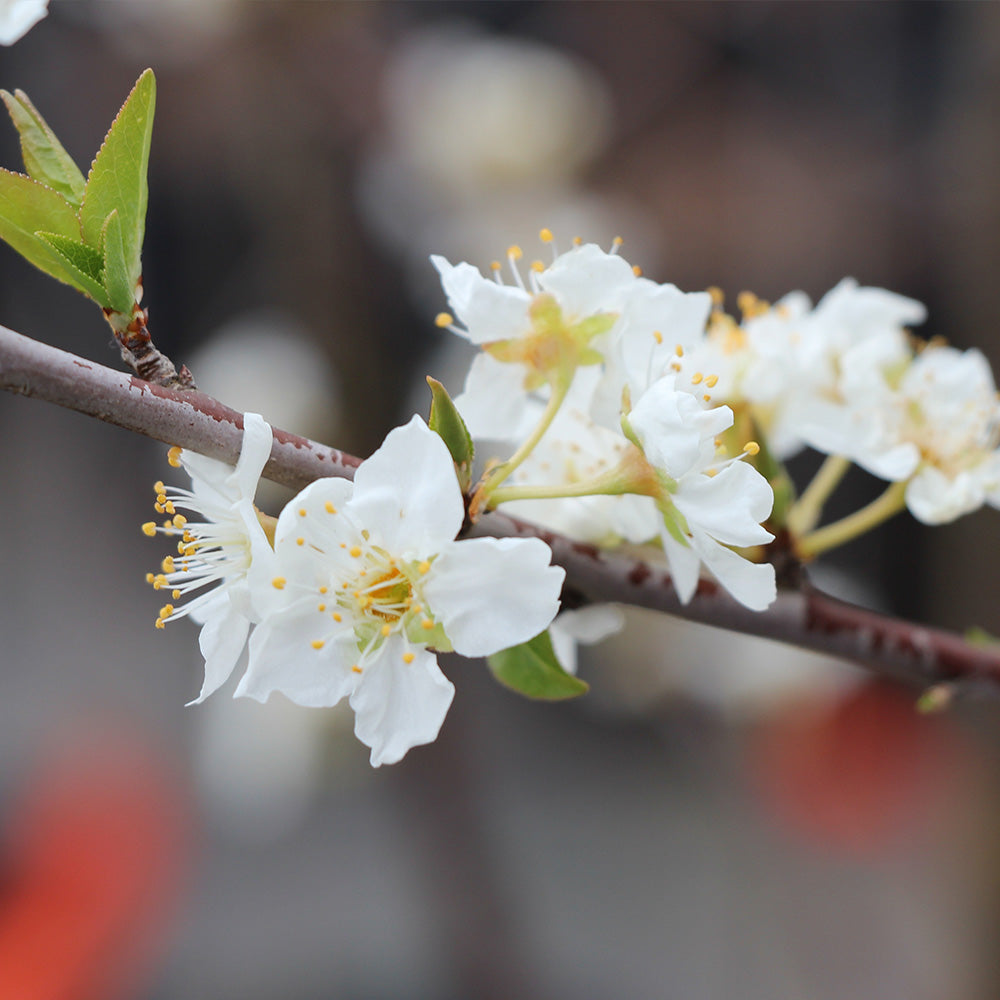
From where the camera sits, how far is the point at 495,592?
33 cm

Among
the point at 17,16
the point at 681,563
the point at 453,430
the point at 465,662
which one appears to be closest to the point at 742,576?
the point at 681,563

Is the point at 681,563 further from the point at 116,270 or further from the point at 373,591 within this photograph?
the point at 116,270

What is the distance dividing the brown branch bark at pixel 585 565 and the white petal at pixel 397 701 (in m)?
0.07

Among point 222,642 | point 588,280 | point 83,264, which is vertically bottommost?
point 222,642

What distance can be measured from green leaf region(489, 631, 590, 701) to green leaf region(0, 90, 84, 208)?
266 millimetres

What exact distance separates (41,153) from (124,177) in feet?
0.14

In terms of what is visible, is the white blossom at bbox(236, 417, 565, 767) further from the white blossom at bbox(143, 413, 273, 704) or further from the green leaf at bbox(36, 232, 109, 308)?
the green leaf at bbox(36, 232, 109, 308)

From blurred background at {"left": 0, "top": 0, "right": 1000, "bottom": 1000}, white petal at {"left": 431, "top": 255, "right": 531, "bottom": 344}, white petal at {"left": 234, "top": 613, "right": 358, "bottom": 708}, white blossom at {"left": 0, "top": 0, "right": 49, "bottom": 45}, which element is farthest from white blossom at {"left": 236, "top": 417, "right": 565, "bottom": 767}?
blurred background at {"left": 0, "top": 0, "right": 1000, "bottom": 1000}

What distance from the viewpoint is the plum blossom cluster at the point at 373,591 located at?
0.32m

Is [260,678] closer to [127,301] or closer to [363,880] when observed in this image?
[127,301]

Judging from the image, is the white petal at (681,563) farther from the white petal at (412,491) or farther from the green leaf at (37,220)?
the green leaf at (37,220)

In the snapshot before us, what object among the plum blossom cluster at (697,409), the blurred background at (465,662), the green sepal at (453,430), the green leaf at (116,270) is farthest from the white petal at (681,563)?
the blurred background at (465,662)

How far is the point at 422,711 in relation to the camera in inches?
13.3

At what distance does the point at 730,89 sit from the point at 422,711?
2.29 m
